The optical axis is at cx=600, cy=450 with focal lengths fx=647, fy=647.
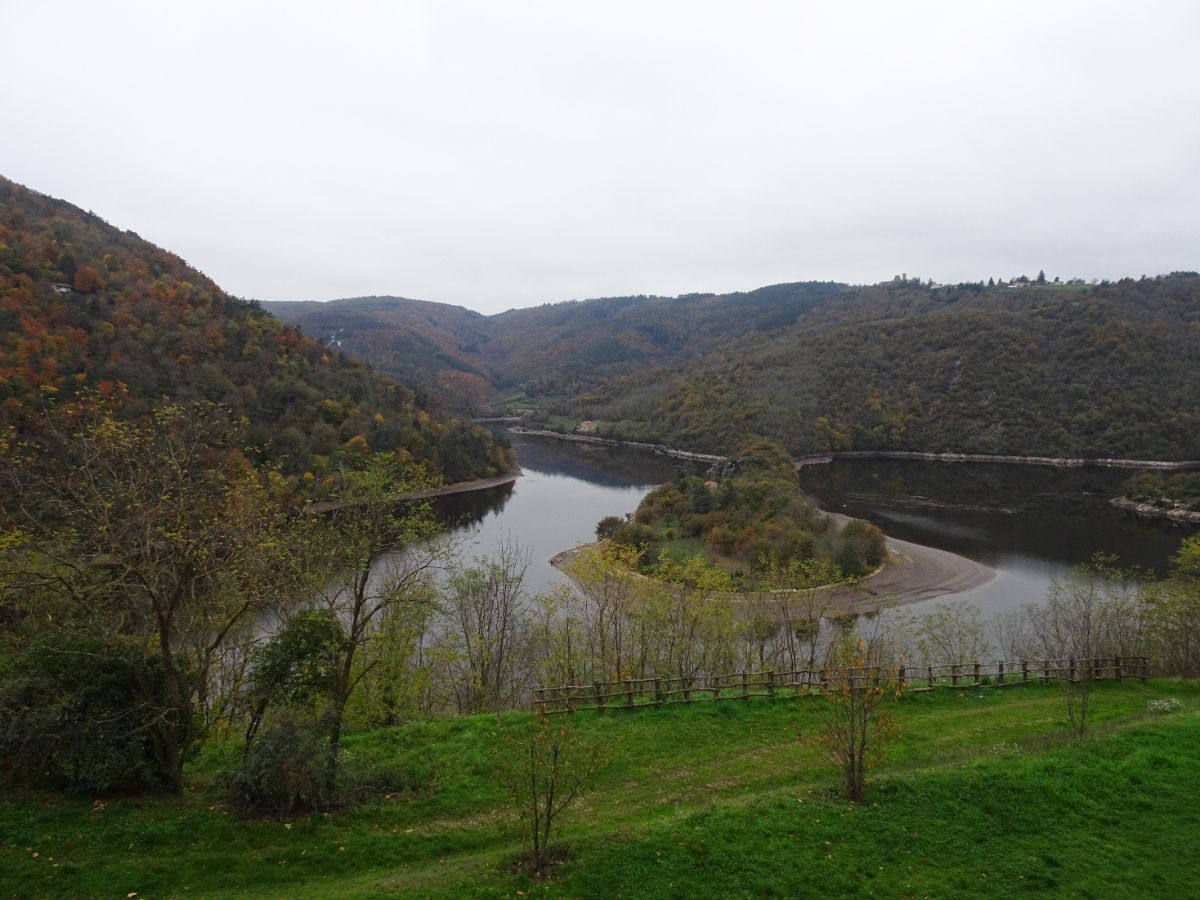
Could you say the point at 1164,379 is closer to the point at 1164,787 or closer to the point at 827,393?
the point at 827,393

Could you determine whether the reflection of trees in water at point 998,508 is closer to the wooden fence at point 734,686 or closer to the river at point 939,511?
the river at point 939,511

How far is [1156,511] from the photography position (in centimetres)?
7550

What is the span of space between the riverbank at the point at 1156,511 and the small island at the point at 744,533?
134 feet

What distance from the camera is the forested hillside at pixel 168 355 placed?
179ft

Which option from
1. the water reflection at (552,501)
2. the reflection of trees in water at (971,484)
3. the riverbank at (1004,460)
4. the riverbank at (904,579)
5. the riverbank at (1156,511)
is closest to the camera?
the riverbank at (904,579)

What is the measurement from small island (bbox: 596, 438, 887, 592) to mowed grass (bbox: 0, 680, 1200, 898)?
24645 mm

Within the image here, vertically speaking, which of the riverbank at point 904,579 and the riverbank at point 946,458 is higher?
the riverbank at point 946,458

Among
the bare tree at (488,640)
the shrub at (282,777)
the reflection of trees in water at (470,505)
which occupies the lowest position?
the reflection of trees in water at (470,505)

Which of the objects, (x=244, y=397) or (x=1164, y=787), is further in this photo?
(x=244, y=397)

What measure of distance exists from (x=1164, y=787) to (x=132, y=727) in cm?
1972

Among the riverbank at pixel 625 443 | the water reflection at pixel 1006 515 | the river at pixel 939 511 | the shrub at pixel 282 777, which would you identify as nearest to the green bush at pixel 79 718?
the shrub at pixel 282 777

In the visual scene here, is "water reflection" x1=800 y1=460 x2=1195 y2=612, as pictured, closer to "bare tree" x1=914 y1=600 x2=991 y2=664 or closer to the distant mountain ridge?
the distant mountain ridge

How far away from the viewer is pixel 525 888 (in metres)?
9.66

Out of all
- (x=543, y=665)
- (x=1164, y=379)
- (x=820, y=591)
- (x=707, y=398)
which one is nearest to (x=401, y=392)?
(x=707, y=398)
